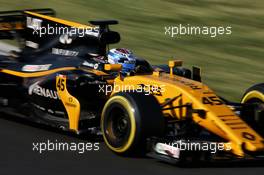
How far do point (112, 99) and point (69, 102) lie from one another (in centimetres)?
92

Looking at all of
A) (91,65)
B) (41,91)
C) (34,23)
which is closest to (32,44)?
(34,23)

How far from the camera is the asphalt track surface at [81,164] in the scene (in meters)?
7.55

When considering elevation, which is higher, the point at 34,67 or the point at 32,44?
the point at 32,44

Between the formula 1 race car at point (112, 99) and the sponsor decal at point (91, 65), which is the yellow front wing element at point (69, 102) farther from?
the sponsor decal at point (91, 65)

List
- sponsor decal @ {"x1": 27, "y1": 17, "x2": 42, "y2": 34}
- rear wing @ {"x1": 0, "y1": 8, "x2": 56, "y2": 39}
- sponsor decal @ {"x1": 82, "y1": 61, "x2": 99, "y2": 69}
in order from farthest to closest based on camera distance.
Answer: rear wing @ {"x1": 0, "y1": 8, "x2": 56, "y2": 39} < sponsor decal @ {"x1": 27, "y1": 17, "x2": 42, "y2": 34} < sponsor decal @ {"x1": 82, "y1": 61, "x2": 99, "y2": 69}

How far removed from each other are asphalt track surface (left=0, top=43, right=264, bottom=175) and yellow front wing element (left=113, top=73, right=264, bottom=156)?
0.29 metres

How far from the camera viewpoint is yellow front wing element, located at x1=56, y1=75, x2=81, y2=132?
8.79 meters

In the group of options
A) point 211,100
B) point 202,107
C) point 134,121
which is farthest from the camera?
point 211,100

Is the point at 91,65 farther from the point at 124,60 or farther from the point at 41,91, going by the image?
the point at 41,91

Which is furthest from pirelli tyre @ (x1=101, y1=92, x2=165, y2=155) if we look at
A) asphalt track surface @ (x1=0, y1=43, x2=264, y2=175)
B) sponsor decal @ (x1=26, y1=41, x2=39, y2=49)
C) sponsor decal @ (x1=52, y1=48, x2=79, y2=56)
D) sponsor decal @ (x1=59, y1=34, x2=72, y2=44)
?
sponsor decal @ (x1=26, y1=41, x2=39, y2=49)

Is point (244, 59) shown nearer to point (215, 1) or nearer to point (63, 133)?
point (215, 1)

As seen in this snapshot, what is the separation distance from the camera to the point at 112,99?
26.9ft

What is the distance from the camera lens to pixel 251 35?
1595 cm

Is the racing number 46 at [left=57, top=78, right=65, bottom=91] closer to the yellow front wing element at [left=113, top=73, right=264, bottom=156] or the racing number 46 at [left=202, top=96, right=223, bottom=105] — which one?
the yellow front wing element at [left=113, top=73, right=264, bottom=156]
